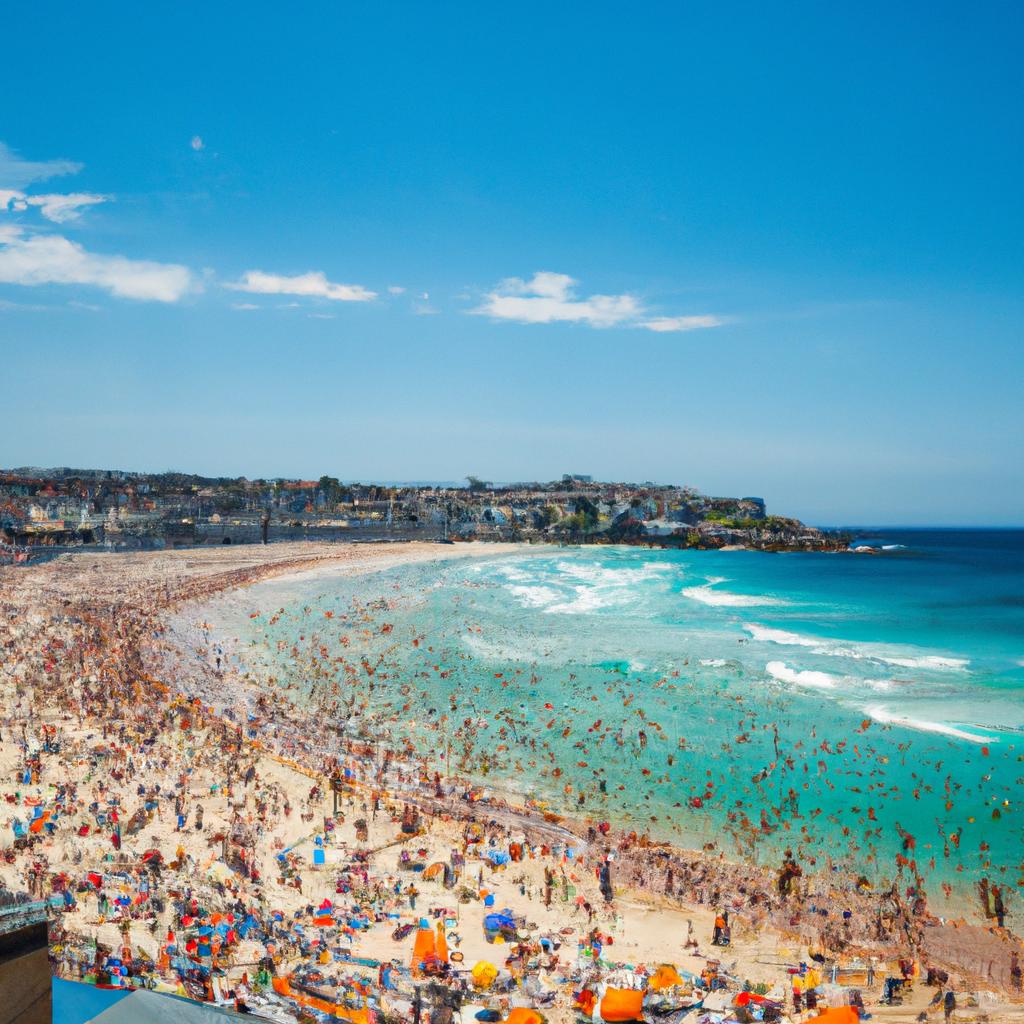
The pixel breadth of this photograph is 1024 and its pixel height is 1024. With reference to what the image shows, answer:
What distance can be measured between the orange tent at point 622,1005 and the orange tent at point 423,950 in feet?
6.69

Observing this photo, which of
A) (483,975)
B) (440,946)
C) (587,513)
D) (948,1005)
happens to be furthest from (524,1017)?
(587,513)

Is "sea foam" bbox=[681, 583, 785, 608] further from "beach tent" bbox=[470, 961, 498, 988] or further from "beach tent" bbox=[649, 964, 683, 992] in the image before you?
"beach tent" bbox=[470, 961, 498, 988]

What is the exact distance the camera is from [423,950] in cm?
908

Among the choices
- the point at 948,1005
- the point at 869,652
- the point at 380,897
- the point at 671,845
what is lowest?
the point at 671,845

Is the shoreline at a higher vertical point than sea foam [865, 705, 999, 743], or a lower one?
lower

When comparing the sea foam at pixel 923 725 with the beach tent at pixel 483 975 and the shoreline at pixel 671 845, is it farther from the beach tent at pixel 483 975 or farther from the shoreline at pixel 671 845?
the beach tent at pixel 483 975

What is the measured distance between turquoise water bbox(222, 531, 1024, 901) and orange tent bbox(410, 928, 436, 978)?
5.62 meters

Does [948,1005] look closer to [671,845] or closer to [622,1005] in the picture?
[622,1005]

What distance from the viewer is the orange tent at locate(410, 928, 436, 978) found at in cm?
891

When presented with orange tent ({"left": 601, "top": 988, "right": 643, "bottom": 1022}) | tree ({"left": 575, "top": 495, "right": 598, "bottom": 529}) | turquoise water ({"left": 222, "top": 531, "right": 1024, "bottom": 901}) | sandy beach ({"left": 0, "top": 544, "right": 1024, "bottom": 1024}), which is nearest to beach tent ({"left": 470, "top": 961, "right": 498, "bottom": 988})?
sandy beach ({"left": 0, "top": 544, "right": 1024, "bottom": 1024})

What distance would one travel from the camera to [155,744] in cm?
1572

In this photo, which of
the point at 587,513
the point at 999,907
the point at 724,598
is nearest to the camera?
the point at 999,907

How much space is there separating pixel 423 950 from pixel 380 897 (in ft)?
5.82

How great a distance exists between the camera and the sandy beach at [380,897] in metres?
8.56
